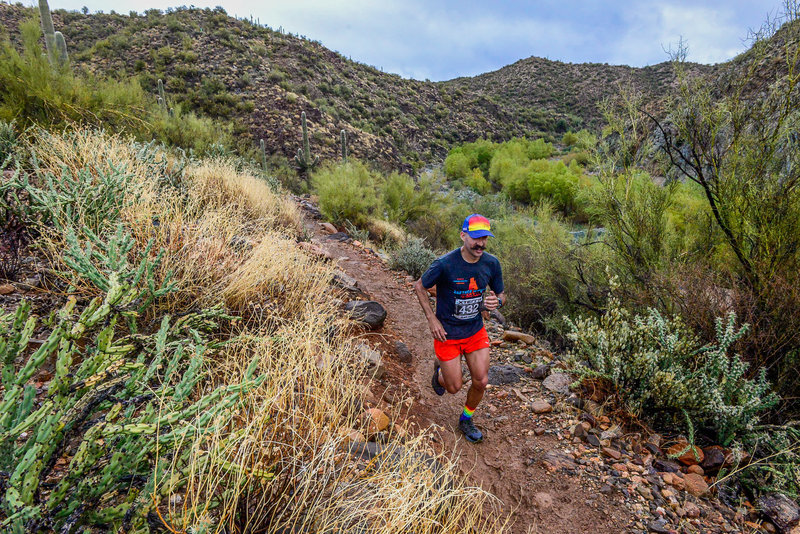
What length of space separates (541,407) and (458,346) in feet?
3.21

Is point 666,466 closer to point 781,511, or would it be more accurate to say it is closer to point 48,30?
point 781,511

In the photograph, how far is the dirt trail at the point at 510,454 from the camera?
2479 mm

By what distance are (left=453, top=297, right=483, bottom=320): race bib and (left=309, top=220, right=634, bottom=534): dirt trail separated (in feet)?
2.89

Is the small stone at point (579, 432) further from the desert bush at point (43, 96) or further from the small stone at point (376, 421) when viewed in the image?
the desert bush at point (43, 96)

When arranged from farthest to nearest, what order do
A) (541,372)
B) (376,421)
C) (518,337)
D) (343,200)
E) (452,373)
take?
(343,200), (518,337), (541,372), (452,373), (376,421)

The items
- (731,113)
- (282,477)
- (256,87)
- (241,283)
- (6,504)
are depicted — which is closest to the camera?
(6,504)

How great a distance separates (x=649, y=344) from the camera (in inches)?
129

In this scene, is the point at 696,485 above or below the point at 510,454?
above

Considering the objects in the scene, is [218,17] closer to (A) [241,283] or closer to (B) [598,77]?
(A) [241,283]

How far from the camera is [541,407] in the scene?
3.55 m

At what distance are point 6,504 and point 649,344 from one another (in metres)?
3.94

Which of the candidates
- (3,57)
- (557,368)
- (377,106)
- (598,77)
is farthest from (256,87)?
(598,77)

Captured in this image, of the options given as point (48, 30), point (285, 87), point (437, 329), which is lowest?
point (437, 329)

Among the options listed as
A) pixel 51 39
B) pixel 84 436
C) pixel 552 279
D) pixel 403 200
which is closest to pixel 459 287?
pixel 84 436
